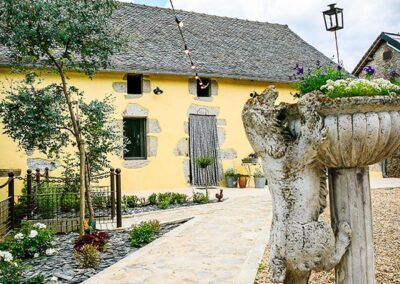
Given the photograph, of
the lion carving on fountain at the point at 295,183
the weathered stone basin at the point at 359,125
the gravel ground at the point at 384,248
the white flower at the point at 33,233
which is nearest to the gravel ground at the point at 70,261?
the white flower at the point at 33,233

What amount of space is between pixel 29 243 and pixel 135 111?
25.1ft

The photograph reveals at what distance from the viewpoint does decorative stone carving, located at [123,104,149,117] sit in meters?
13.3

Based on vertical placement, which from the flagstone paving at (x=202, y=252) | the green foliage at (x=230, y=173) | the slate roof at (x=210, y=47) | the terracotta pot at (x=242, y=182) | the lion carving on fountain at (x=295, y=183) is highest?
the slate roof at (x=210, y=47)

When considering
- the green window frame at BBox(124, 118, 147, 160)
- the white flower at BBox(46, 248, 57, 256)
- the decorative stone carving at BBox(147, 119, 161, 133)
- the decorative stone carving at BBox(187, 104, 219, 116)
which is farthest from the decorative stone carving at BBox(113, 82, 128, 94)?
the white flower at BBox(46, 248, 57, 256)

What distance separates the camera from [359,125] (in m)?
2.22

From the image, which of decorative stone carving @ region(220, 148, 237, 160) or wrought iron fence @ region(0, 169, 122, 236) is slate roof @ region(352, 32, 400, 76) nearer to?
decorative stone carving @ region(220, 148, 237, 160)

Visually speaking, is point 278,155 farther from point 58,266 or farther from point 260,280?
point 58,266

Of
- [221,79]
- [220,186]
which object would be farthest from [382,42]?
[220,186]

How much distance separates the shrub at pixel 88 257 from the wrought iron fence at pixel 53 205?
93.0 inches

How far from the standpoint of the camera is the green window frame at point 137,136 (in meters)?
13.6

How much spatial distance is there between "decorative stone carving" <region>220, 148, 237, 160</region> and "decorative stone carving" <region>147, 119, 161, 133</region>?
8.07 ft

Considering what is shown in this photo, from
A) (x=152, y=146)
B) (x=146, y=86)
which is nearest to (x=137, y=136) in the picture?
(x=152, y=146)

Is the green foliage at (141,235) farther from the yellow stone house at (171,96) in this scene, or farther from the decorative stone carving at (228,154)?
the decorative stone carving at (228,154)

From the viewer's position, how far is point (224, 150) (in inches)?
583
